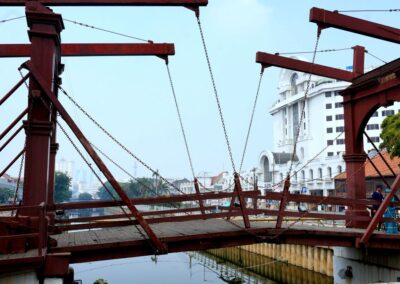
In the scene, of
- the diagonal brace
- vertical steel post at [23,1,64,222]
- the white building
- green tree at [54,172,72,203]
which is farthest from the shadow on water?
green tree at [54,172,72,203]

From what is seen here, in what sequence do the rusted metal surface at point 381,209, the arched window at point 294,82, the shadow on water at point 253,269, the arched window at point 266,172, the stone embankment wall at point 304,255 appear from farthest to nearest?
the arched window at point 294,82 → the arched window at point 266,172 → the shadow on water at point 253,269 → the stone embankment wall at point 304,255 → the rusted metal surface at point 381,209

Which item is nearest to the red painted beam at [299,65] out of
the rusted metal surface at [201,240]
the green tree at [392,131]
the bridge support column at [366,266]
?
the rusted metal surface at [201,240]

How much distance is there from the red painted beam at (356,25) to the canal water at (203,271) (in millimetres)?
12483

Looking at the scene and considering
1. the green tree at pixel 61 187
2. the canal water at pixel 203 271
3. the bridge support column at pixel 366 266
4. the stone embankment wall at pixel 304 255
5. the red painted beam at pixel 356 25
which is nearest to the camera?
the bridge support column at pixel 366 266

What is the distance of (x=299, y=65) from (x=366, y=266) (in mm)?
5933

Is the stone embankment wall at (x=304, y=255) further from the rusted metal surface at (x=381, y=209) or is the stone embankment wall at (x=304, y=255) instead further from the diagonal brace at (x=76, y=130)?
the diagonal brace at (x=76, y=130)

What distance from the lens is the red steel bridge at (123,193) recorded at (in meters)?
7.21

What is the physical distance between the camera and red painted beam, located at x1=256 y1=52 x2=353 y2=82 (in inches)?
475

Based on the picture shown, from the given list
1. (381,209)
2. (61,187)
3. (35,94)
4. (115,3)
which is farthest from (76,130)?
(61,187)

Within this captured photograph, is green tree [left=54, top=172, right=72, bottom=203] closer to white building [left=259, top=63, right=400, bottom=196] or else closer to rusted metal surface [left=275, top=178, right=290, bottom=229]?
white building [left=259, top=63, right=400, bottom=196]

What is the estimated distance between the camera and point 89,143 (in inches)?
307

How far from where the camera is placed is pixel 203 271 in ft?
89.7

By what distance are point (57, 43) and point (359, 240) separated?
800 cm

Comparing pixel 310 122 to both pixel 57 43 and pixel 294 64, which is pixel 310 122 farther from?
pixel 57 43
